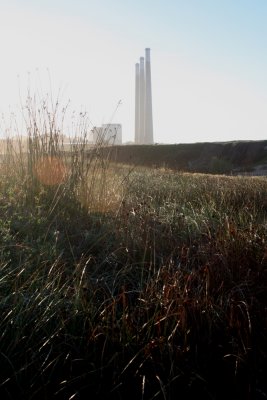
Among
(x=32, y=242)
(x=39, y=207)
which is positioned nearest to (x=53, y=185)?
(x=39, y=207)

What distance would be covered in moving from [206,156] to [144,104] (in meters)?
24.5

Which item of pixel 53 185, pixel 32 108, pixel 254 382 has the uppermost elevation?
pixel 32 108

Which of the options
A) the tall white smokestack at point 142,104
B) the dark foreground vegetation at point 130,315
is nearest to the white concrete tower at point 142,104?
the tall white smokestack at point 142,104

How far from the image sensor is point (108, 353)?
2.58 meters

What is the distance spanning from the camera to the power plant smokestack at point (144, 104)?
4112cm

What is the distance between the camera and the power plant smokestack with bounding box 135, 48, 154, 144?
41.1 meters

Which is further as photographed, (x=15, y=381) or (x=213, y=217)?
(x=213, y=217)

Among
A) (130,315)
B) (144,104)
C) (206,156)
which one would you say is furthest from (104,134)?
(144,104)

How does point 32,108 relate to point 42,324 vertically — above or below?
above

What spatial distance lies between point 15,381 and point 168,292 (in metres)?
0.91

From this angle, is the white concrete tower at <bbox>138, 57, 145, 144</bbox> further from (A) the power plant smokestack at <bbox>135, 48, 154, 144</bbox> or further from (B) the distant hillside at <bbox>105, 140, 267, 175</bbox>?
(B) the distant hillside at <bbox>105, 140, 267, 175</bbox>

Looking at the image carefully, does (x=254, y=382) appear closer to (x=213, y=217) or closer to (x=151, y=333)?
(x=151, y=333)

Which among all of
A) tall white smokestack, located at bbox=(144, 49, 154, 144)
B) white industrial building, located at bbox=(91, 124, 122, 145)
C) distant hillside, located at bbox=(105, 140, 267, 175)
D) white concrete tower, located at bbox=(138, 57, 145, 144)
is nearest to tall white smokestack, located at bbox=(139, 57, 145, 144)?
white concrete tower, located at bbox=(138, 57, 145, 144)

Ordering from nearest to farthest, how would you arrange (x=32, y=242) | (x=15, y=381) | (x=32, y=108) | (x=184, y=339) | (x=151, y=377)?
(x=15, y=381) → (x=151, y=377) → (x=184, y=339) → (x=32, y=242) → (x=32, y=108)
